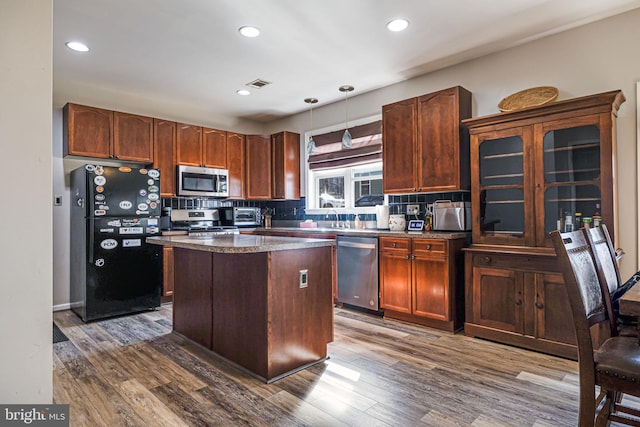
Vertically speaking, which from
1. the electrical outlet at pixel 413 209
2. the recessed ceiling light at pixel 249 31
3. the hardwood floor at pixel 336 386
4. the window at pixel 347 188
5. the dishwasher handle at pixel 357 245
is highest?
the recessed ceiling light at pixel 249 31

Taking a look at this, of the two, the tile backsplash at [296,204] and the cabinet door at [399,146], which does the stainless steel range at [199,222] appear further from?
the cabinet door at [399,146]

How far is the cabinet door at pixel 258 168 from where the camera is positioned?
557 centimetres

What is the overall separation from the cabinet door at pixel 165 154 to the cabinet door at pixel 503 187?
3.67 metres

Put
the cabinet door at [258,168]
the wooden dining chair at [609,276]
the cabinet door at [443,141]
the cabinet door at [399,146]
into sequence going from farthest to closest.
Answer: the cabinet door at [258,168], the cabinet door at [399,146], the cabinet door at [443,141], the wooden dining chair at [609,276]

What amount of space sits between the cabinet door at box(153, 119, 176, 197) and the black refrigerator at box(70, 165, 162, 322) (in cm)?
52

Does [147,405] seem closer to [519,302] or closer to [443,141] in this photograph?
[519,302]

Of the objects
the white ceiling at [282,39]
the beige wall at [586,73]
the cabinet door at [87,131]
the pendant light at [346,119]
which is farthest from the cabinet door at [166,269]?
the beige wall at [586,73]

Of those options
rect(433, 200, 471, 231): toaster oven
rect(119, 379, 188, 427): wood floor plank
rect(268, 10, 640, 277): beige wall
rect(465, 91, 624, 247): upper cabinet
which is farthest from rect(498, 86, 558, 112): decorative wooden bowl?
rect(119, 379, 188, 427): wood floor plank

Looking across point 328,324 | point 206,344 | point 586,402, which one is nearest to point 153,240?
point 206,344

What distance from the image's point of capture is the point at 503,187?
314 cm

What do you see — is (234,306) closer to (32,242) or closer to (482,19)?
(32,242)

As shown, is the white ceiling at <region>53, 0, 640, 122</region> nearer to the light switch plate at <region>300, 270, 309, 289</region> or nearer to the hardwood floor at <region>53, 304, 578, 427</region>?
the light switch plate at <region>300, 270, 309, 289</region>

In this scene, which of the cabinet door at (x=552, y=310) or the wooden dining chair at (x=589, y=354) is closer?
the wooden dining chair at (x=589, y=354)

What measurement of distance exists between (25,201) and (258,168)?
427cm
